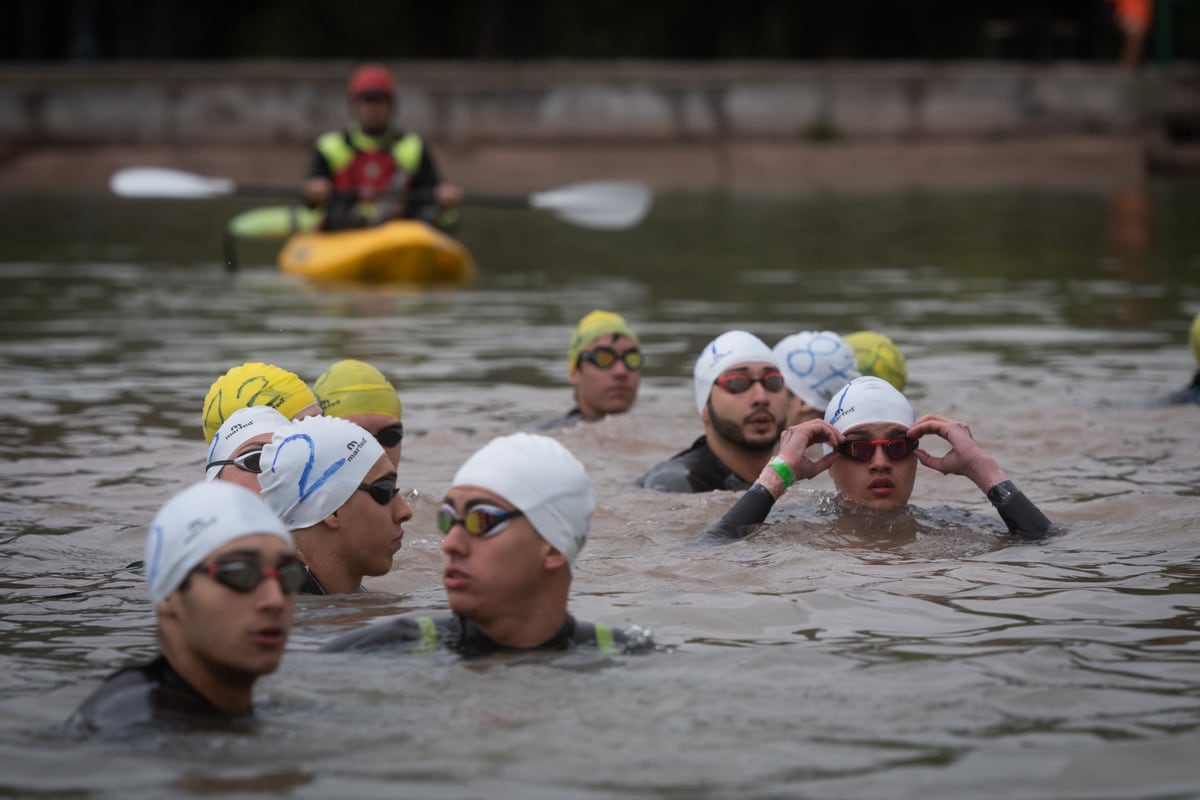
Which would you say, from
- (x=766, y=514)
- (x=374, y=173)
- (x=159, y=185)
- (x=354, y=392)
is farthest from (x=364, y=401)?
(x=159, y=185)

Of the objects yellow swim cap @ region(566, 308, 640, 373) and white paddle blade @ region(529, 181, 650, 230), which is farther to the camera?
white paddle blade @ region(529, 181, 650, 230)

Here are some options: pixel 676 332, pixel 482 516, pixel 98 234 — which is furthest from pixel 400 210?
pixel 482 516

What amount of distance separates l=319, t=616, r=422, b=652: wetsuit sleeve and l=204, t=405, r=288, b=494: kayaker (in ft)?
3.41

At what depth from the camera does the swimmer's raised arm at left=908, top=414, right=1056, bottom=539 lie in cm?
851

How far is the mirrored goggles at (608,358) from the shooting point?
40.5 ft

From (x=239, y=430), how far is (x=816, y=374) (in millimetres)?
3908

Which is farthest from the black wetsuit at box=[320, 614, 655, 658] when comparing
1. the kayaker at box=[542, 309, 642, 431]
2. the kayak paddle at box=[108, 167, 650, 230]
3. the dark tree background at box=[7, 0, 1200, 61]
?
the dark tree background at box=[7, 0, 1200, 61]

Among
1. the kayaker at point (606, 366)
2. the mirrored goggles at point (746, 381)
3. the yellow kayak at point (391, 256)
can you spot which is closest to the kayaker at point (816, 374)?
the mirrored goggles at point (746, 381)

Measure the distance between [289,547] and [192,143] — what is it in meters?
29.8

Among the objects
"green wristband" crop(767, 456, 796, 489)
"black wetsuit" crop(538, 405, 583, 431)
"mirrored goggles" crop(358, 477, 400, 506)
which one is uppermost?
"mirrored goggles" crop(358, 477, 400, 506)

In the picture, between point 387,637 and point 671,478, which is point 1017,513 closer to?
point 671,478

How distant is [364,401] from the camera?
9.37 m

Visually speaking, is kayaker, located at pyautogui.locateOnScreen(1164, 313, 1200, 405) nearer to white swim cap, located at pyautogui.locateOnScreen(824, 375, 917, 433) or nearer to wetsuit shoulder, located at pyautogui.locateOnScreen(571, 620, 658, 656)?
white swim cap, located at pyautogui.locateOnScreen(824, 375, 917, 433)

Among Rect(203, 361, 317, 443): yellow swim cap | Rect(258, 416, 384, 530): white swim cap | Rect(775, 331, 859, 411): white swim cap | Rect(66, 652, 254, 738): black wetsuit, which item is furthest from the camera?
Rect(775, 331, 859, 411): white swim cap
